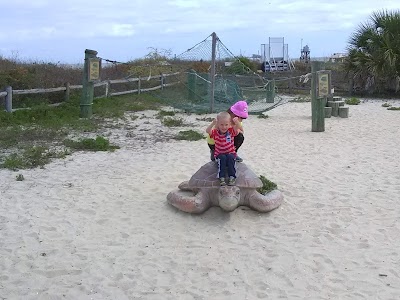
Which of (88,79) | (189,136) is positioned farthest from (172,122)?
(88,79)

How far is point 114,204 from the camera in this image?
5590mm

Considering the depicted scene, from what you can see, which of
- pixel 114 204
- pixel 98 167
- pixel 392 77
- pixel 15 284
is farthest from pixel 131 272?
pixel 392 77

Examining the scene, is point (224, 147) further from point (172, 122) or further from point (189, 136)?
point (172, 122)

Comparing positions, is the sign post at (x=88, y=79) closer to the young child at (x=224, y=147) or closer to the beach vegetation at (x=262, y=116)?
the beach vegetation at (x=262, y=116)

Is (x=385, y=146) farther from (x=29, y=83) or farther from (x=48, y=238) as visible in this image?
(x=29, y=83)

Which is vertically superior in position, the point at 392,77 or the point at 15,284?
the point at 392,77

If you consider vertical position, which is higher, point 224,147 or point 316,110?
point 316,110

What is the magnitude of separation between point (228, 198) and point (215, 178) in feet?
1.21

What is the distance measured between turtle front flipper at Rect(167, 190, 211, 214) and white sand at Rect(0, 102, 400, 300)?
0.27 feet

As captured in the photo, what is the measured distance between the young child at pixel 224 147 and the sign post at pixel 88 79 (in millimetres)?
7285

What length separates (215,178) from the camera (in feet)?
17.3

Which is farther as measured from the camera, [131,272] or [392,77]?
[392,77]

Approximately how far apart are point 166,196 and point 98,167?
1.76 metres

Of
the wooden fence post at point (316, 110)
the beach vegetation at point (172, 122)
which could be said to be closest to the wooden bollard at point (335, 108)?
the wooden fence post at point (316, 110)
